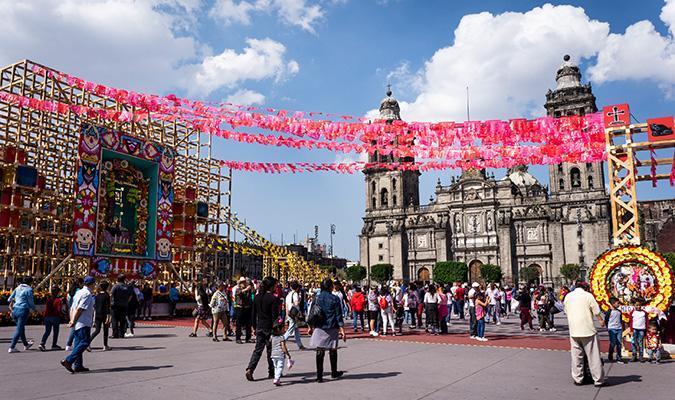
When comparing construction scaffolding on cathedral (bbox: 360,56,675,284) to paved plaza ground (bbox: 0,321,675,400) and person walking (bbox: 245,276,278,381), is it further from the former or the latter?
person walking (bbox: 245,276,278,381)

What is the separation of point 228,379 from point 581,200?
2595 inches

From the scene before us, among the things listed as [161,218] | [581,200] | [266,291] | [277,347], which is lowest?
[277,347]

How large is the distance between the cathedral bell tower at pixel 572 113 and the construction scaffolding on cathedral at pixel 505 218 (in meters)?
0.12

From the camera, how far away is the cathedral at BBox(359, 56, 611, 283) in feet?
214

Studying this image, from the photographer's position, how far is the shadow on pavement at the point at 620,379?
8679 mm

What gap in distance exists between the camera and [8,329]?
56.9ft

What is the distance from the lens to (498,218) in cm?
7031

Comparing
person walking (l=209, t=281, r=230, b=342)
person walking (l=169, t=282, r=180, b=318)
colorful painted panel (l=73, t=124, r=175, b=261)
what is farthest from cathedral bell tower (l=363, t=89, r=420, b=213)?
person walking (l=209, t=281, r=230, b=342)

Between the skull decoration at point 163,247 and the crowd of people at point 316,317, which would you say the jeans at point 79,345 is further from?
the skull decoration at point 163,247

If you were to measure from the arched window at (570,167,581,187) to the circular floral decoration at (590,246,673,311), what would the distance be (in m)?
59.9

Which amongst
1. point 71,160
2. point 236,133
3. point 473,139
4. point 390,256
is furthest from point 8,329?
point 390,256

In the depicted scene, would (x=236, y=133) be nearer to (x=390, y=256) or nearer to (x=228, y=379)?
(x=228, y=379)

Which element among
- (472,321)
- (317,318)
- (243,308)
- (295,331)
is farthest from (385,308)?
(317,318)

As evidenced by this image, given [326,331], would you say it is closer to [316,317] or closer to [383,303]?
[316,317]
